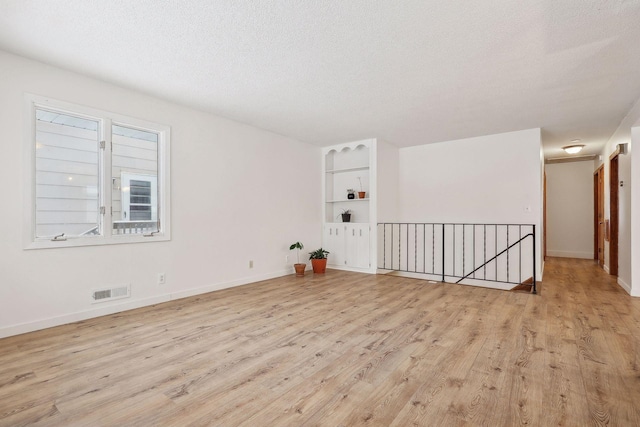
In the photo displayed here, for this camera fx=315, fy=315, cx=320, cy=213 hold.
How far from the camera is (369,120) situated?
15.9 feet

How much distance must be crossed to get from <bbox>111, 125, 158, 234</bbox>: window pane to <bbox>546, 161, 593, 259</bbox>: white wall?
9.45m

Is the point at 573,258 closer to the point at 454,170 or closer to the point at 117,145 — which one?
the point at 454,170

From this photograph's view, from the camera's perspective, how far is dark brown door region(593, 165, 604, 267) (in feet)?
22.9

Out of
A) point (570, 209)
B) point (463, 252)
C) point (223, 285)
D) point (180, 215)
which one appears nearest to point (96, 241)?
point (180, 215)

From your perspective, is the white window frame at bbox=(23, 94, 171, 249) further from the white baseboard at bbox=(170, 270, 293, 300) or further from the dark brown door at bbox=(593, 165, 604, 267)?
the dark brown door at bbox=(593, 165, 604, 267)

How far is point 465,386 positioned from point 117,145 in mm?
4122

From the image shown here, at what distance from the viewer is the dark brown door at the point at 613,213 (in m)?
5.47

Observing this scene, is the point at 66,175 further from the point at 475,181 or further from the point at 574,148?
the point at 574,148

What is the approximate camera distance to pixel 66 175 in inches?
129

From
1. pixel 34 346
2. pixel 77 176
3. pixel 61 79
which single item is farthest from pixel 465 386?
pixel 61 79

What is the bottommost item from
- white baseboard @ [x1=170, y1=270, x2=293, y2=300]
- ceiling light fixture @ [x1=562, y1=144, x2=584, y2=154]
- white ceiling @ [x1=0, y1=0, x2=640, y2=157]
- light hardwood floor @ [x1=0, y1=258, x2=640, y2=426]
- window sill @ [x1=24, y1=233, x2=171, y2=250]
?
light hardwood floor @ [x1=0, y1=258, x2=640, y2=426]

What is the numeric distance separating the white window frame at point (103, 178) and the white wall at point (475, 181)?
469 cm

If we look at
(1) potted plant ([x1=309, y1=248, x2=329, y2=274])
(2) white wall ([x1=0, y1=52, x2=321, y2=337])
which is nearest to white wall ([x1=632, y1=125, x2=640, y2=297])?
(1) potted plant ([x1=309, y1=248, x2=329, y2=274])

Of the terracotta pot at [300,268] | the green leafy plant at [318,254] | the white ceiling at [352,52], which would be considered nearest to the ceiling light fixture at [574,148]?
the white ceiling at [352,52]
